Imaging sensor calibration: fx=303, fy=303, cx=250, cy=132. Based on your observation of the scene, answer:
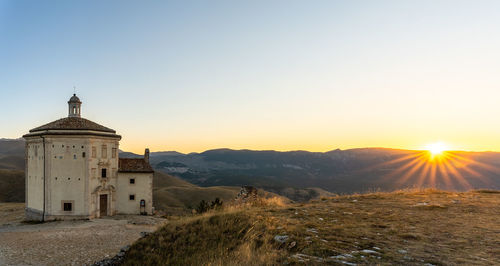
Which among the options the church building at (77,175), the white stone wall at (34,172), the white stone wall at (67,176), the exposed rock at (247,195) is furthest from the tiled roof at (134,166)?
the exposed rock at (247,195)

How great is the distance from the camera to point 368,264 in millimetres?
6484

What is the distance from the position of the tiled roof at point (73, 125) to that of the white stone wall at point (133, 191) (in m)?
5.62

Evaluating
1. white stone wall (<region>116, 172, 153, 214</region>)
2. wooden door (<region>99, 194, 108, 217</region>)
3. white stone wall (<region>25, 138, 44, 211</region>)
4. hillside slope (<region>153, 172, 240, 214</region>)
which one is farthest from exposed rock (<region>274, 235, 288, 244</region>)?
hillside slope (<region>153, 172, 240, 214</region>)

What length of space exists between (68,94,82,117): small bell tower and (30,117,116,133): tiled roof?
1.13 metres

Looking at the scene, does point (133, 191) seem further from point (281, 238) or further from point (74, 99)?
point (281, 238)

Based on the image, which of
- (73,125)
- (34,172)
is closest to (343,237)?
(73,125)

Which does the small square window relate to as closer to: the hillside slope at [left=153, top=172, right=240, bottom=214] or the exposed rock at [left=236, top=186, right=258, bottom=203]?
the exposed rock at [left=236, top=186, right=258, bottom=203]

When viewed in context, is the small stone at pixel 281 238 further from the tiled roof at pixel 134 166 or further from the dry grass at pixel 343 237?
the tiled roof at pixel 134 166

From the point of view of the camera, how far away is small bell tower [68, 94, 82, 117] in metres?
34.6

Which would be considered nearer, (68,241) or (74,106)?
(68,241)

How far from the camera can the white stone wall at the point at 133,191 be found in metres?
33.6

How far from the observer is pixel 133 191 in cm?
3397

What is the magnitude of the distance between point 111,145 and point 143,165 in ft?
14.4

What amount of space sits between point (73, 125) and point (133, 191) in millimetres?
9371
